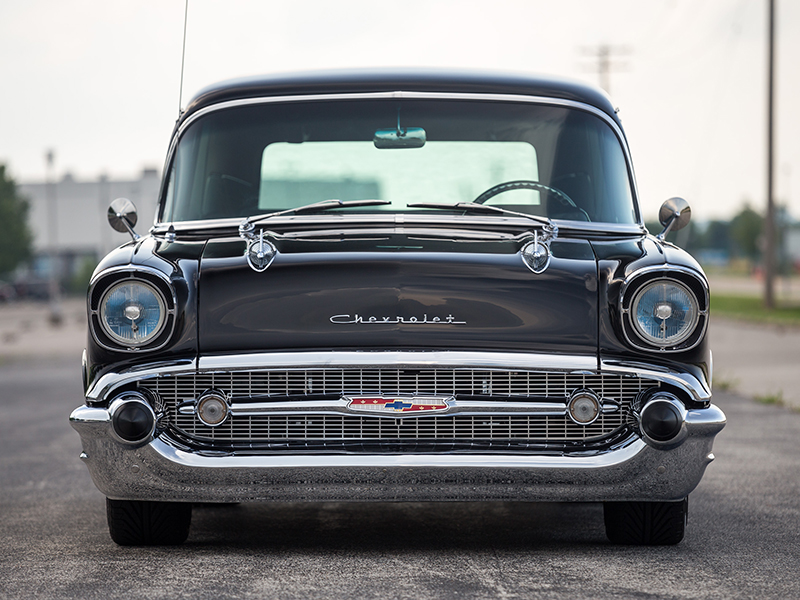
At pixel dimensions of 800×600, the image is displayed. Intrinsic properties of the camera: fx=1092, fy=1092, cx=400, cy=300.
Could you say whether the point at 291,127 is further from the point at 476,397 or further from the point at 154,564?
the point at 154,564

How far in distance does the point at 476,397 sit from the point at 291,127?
5.56 ft

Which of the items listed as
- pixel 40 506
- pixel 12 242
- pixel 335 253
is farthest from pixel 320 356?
pixel 12 242

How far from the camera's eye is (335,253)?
4.01 m

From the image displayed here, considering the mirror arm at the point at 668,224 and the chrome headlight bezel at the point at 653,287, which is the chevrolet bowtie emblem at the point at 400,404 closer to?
the chrome headlight bezel at the point at 653,287

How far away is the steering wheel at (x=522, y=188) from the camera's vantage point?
4.71m

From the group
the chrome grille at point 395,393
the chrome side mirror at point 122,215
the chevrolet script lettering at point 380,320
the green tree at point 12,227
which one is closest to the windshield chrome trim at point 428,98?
the chrome side mirror at point 122,215

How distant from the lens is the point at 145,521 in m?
4.30

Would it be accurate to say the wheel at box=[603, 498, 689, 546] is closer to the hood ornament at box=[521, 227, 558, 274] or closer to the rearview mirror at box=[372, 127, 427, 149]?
the hood ornament at box=[521, 227, 558, 274]

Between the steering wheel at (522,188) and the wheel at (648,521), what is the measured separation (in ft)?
4.21

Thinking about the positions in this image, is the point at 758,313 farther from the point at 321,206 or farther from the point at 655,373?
the point at 655,373

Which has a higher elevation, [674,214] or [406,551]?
[674,214]

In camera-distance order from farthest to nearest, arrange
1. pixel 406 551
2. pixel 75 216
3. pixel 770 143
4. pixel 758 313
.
→ pixel 75 216
pixel 758 313
pixel 770 143
pixel 406 551

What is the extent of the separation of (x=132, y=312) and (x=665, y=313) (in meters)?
1.94

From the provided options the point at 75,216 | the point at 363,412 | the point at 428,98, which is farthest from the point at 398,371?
the point at 75,216
